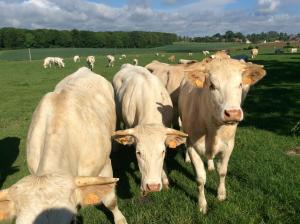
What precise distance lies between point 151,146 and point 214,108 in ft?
3.27

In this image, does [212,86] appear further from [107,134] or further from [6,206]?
[6,206]

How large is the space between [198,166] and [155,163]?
1068 millimetres

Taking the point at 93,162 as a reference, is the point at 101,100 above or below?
above

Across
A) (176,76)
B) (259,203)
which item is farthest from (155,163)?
(176,76)

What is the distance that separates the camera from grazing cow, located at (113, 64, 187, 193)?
541 centimetres

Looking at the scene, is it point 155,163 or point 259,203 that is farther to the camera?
point 259,203

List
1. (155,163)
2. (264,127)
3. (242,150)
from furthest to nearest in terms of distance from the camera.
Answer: (264,127) → (242,150) → (155,163)

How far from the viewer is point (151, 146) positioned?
215 inches

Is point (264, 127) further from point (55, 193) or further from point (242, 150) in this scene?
point (55, 193)

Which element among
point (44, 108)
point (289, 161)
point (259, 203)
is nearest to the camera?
point (44, 108)

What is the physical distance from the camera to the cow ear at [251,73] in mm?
5152

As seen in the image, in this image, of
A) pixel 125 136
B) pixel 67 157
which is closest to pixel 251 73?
pixel 125 136

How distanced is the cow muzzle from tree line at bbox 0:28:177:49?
349ft

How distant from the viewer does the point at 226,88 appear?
16.3 feet
